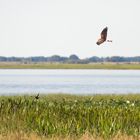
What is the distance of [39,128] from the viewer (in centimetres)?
2530

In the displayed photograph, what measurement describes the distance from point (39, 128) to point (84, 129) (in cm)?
180

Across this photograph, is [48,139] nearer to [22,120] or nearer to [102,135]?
[102,135]

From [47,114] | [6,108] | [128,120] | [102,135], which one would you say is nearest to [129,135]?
[102,135]
